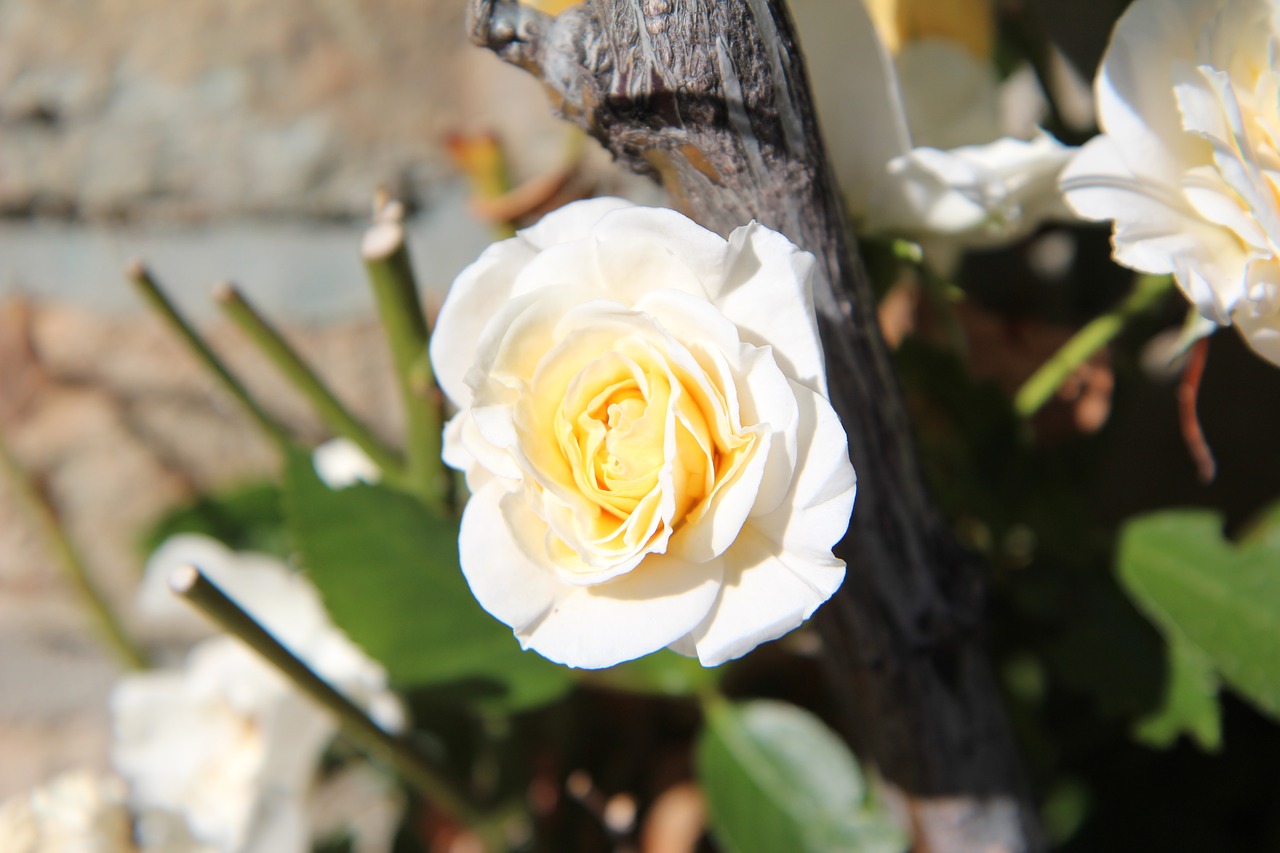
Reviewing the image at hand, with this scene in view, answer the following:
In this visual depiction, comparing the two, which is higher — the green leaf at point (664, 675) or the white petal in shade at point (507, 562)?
the white petal in shade at point (507, 562)

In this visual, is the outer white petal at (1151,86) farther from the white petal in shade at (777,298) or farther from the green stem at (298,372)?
the green stem at (298,372)

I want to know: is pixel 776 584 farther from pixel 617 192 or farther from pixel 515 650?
pixel 617 192

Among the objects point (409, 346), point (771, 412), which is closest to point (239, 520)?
point (409, 346)

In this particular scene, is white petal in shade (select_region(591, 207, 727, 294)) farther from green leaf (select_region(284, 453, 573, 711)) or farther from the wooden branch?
green leaf (select_region(284, 453, 573, 711))

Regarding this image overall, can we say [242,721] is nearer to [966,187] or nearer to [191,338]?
[191,338]

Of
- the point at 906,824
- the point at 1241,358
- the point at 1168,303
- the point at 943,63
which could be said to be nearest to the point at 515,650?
the point at 906,824

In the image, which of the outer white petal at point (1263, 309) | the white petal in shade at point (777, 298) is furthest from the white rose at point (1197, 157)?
the white petal in shade at point (777, 298)
